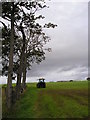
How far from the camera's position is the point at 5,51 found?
50531 mm

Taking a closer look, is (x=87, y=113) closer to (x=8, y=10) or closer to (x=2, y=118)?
(x=2, y=118)

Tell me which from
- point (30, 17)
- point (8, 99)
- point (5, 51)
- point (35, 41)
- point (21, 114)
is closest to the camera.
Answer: point (21, 114)

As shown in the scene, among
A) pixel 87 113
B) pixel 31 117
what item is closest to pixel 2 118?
pixel 31 117

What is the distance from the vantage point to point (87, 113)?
27906mm

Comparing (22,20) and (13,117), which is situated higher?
(22,20)

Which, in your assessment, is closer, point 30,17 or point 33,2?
point 33,2

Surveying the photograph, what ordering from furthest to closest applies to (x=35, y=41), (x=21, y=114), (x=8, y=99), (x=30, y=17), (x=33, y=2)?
1. (x=35, y=41)
2. (x=30, y=17)
3. (x=33, y=2)
4. (x=8, y=99)
5. (x=21, y=114)

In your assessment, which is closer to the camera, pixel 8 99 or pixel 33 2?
pixel 8 99

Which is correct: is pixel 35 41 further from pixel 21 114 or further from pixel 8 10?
pixel 21 114

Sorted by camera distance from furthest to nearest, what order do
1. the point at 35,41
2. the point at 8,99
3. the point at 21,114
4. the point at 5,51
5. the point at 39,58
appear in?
the point at 39,58 → the point at 35,41 → the point at 5,51 → the point at 8,99 → the point at 21,114

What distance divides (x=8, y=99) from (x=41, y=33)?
62.7 feet

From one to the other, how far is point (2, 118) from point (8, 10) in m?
15.7

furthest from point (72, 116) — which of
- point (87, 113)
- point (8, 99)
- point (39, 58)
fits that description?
point (39, 58)

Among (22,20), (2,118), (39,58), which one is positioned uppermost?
(22,20)
